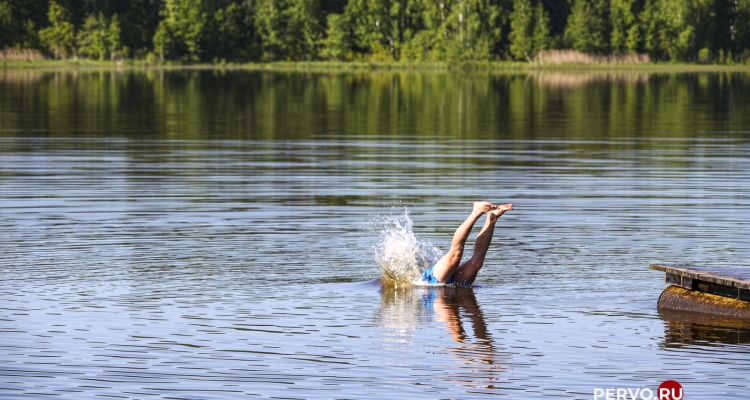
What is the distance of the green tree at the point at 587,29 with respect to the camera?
130m

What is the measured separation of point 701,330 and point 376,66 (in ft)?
419

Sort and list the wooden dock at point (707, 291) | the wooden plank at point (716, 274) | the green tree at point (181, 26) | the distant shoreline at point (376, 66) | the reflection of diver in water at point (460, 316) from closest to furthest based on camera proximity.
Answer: the reflection of diver in water at point (460, 316), the wooden plank at point (716, 274), the wooden dock at point (707, 291), the distant shoreline at point (376, 66), the green tree at point (181, 26)

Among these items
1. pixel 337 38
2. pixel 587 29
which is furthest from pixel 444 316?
pixel 337 38

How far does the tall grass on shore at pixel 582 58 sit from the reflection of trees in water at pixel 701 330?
121169 millimetres

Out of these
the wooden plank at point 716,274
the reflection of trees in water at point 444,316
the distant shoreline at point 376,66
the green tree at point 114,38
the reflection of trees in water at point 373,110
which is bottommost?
the reflection of trees in water at point 444,316

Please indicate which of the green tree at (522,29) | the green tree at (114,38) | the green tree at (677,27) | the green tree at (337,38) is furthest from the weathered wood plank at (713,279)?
the green tree at (114,38)

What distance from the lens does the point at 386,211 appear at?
2319 centimetres

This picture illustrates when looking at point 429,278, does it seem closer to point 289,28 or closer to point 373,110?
point 373,110

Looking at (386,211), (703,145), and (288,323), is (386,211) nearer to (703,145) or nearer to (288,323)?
(288,323)

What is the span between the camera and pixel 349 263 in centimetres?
1778

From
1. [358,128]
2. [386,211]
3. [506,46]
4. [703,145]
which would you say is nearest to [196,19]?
[506,46]

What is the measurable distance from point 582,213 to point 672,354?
1022 cm

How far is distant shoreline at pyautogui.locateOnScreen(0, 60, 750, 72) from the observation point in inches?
5256

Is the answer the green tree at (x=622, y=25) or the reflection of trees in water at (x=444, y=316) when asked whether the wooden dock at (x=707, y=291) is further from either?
the green tree at (x=622, y=25)
